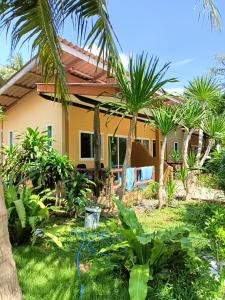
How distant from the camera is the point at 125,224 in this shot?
4.84 meters

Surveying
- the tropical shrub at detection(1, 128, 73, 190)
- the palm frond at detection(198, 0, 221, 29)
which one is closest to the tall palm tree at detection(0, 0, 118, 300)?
the palm frond at detection(198, 0, 221, 29)

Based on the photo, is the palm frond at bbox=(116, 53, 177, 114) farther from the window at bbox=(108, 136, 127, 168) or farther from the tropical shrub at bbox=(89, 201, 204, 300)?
the window at bbox=(108, 136, 127, 168)

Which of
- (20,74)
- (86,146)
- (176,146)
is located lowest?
(86,146)

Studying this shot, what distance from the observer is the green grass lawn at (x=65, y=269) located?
3.89 m

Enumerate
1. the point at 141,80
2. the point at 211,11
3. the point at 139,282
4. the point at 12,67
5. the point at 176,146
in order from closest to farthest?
the point at 139,282 < the point at 211,11 < the point at 141,80 < the point at 176,146 < the point at 12,67

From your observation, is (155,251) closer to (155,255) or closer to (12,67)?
(155,255)

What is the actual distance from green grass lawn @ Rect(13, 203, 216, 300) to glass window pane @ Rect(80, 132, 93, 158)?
5779mm

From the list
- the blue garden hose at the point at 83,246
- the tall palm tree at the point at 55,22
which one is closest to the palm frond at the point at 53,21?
the tall palm tree at the point at 55,22

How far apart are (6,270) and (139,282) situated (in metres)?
1.52

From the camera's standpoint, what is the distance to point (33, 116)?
42.0 ft

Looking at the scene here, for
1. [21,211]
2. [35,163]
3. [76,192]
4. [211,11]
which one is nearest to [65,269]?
[21,211]

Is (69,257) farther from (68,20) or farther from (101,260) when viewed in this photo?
(68,20)

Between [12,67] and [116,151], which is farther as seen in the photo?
[12,67]

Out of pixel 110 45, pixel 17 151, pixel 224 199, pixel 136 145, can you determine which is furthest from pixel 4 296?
pixel 136 145
